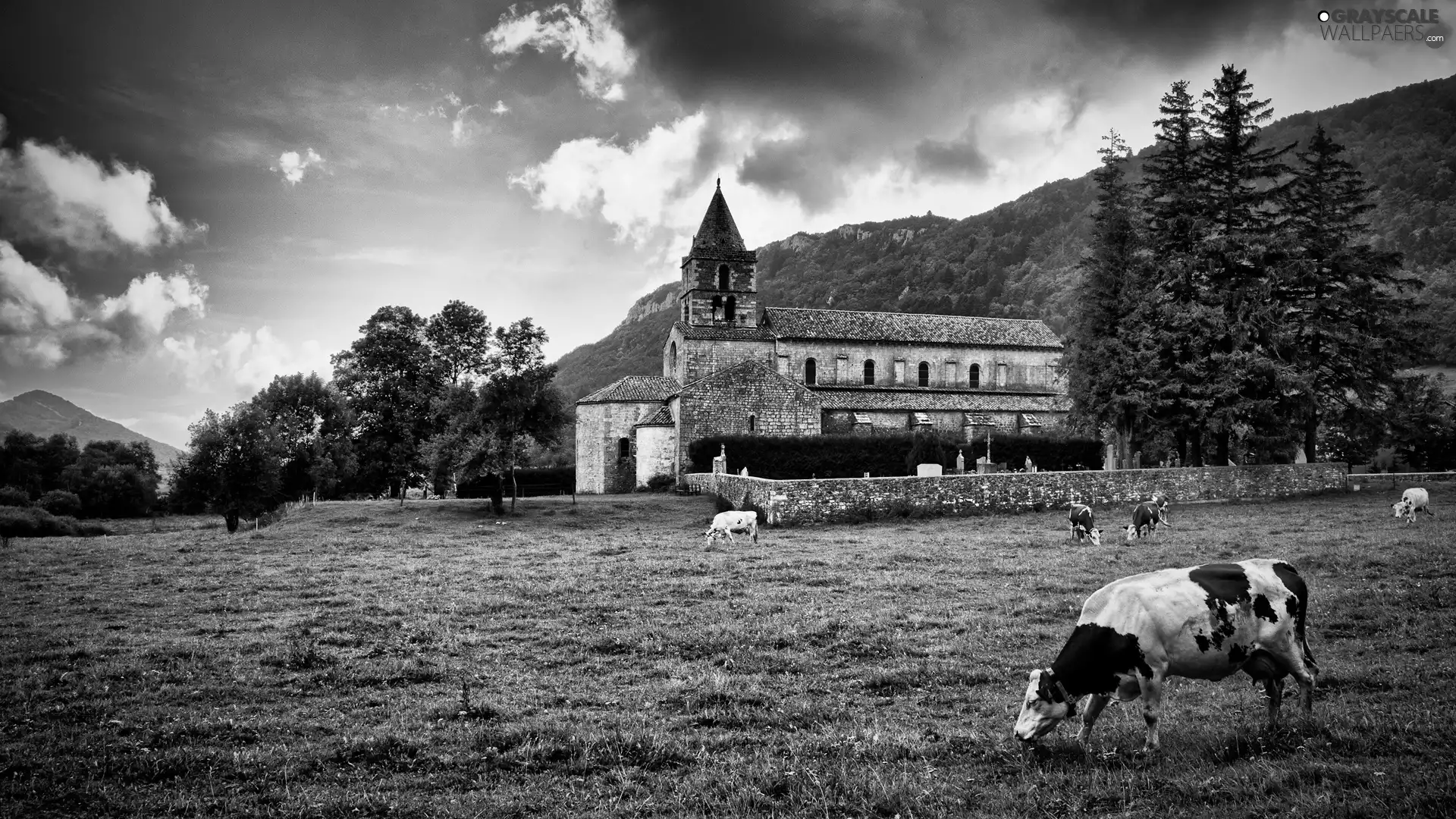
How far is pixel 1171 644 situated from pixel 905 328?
167ft

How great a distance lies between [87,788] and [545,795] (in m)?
3.69

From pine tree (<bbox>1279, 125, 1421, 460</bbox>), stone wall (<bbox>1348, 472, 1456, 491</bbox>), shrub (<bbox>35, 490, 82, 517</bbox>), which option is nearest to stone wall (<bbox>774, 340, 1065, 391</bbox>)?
stone wall (<bbox>1348, 472, 1456, 491</bbox>)

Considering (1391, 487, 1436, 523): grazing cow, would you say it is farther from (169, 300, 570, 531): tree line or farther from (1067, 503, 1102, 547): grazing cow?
(169, 300, 570, 531): tree line

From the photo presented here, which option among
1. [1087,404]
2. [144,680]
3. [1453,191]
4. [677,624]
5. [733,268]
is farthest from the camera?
[1453,191]

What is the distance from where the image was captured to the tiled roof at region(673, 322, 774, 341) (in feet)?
167

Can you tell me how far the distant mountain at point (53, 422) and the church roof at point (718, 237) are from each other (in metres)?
49.9

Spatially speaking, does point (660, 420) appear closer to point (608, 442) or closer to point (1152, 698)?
point (608, 442)

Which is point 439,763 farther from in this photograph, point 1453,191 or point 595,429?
point 1453,191

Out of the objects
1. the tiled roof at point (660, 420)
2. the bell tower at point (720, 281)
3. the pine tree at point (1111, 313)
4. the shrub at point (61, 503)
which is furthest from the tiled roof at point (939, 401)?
the shrub at point (61, 503)

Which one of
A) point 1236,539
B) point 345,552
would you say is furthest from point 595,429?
point 1236,539

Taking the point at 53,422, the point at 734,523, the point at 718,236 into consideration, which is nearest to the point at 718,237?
the point at 718,236

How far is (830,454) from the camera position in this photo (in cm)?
4297

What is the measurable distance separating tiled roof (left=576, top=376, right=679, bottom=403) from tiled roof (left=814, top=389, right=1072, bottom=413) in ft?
32.4

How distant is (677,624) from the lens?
1237 cm
